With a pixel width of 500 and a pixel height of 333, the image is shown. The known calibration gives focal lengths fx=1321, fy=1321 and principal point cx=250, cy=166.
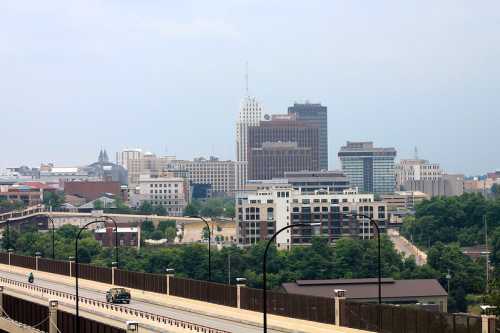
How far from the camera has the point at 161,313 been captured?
9194cm

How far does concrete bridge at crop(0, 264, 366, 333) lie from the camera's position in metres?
78.1

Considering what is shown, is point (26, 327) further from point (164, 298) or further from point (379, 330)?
point (379, 330)

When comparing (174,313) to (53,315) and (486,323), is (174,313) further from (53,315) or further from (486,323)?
(486,323)

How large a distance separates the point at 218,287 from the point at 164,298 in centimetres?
870

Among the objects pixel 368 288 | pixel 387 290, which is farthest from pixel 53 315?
pixel 368 288

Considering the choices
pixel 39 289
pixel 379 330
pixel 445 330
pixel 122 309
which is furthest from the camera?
pixel 39 289

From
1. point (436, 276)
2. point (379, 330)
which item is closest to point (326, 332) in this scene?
point (379, 330)

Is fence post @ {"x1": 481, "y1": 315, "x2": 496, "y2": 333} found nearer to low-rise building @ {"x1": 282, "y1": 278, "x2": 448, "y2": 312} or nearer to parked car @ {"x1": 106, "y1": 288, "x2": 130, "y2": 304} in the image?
parked car @ {"x1": 106, "y1": 288, "x2": 130, "y2": 304}

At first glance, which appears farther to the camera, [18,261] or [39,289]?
[18,261]

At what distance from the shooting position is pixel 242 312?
299 feet

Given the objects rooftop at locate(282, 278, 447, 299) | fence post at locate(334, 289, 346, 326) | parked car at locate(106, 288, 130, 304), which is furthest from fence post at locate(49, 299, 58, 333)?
rooftop at locate(282, 278, 447, 299)

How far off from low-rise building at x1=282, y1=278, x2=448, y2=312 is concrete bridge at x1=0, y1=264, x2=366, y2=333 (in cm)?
3143

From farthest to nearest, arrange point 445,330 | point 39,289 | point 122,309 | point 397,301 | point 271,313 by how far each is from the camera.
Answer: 1. point 397,301
2. point 39,289
3. point 122,309
4. point 271,313
5. point 445,330

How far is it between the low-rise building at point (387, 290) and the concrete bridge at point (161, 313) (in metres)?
31.4
